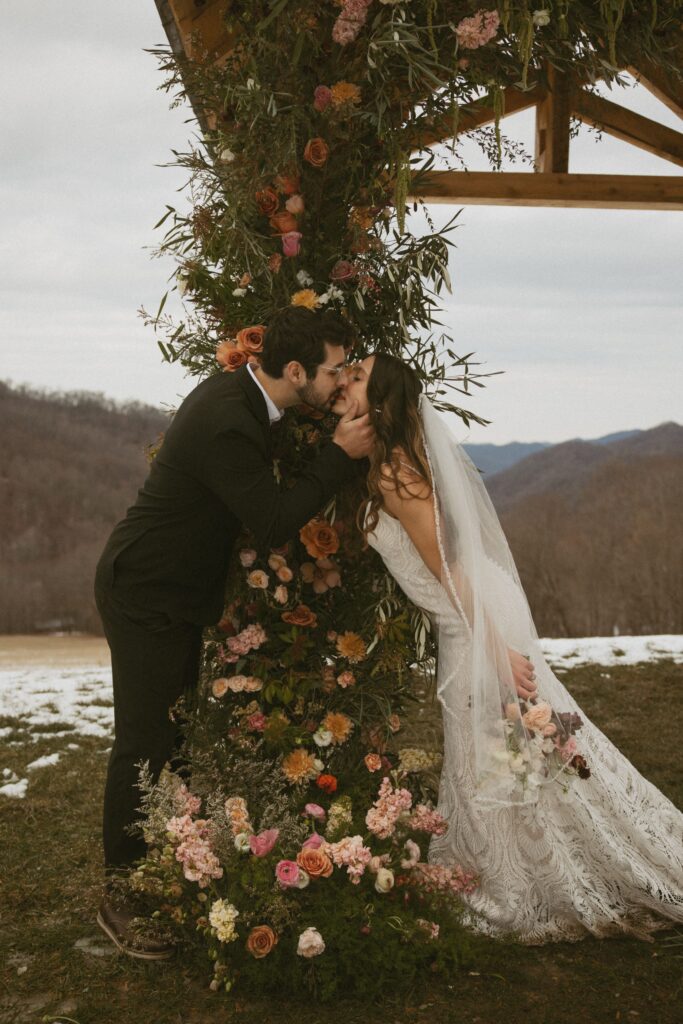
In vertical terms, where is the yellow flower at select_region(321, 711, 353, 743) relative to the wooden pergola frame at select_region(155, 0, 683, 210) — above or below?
below

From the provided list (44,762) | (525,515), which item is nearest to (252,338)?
(44,762)

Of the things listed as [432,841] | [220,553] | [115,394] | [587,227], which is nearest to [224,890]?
[432,841]

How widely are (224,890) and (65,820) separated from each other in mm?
1892

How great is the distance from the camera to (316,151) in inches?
117

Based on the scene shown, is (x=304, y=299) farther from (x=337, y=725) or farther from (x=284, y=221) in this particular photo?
(x=337, y=725)

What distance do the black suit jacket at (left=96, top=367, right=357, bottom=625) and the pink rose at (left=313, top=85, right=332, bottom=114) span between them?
866mm

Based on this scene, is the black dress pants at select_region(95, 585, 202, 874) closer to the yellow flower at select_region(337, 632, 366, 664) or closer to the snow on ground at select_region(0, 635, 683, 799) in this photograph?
the yellow flower at select_region(337, 632, 366, 664)

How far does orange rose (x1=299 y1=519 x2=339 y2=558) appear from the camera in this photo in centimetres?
307

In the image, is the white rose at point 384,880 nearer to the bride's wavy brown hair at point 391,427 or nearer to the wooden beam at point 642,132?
the bride's wavy brown hair at point 391,427

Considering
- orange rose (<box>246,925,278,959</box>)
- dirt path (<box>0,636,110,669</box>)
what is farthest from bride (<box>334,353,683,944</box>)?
dirt path (<box>0,636,110,669</box>)

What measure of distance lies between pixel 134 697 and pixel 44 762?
8.40ft

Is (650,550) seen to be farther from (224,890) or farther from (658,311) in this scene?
(224,890)

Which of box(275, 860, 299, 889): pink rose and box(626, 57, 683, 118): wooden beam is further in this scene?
box(626, 57, 683, 118): wooden beam

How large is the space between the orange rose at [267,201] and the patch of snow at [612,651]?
5.25m
